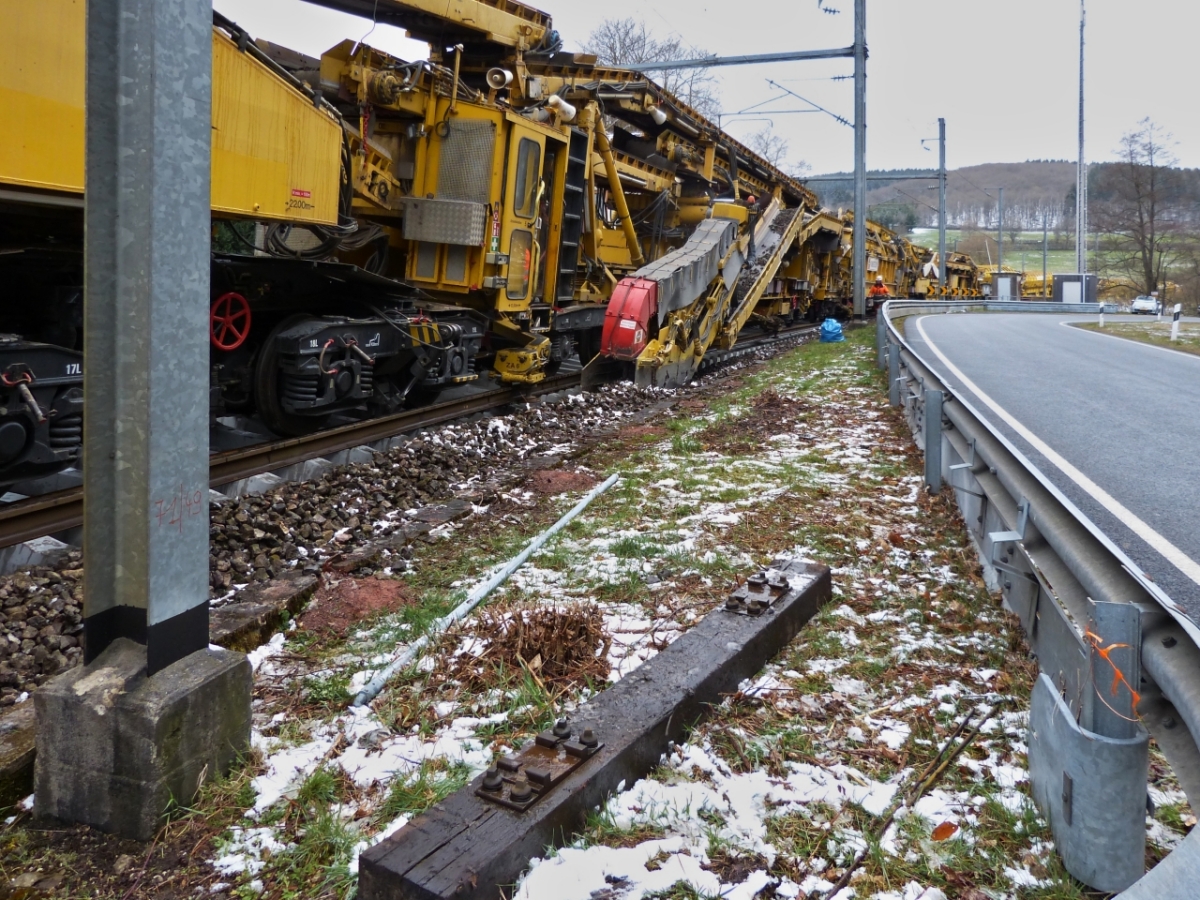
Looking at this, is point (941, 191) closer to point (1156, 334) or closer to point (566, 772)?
point (1156, 334)

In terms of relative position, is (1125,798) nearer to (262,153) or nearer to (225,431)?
(262,153)

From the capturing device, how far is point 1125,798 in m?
2.27

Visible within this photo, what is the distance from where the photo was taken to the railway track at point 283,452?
5223 millimetres

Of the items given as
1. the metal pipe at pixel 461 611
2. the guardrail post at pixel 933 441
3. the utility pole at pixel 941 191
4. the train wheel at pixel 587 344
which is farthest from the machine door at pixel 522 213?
the utility pole at pixel 941 191

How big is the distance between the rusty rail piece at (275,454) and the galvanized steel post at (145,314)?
2.58m

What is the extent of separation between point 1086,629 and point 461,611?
267 cm

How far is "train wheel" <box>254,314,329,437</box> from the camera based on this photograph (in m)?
7.70

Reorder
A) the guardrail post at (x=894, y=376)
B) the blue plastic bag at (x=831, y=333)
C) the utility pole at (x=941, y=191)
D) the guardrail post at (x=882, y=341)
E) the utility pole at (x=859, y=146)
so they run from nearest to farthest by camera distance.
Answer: the guardrail post at (x=894, y=376)
the guardrail post at (x=882, y=341)
the utility pole at (x=859, y=146)
the blue plastic bag at (x=831, y=333)
the utility pole at (x=941, y=191)

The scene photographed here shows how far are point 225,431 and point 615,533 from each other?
12.8 feet

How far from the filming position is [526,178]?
10.1 metres

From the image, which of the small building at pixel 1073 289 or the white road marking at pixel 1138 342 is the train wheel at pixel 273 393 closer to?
the white road marking at pixel 1138 342

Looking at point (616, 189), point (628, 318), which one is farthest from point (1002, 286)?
point (628, 318)

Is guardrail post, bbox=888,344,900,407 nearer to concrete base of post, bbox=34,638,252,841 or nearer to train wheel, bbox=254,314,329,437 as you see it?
train wheel, bbox=254,314,329,437

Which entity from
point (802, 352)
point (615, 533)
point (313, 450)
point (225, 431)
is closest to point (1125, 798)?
point (615, 533)
